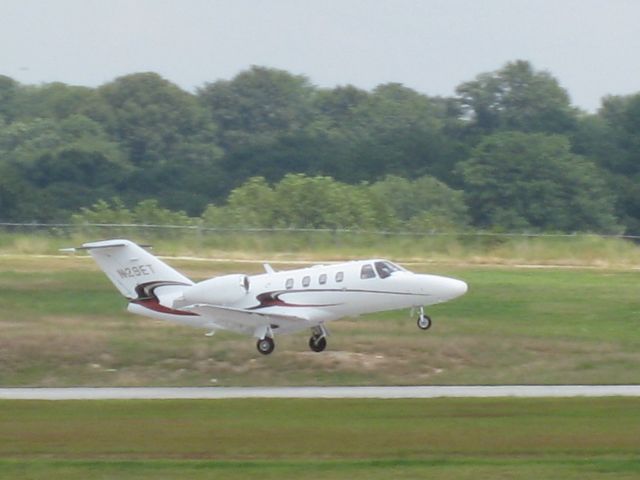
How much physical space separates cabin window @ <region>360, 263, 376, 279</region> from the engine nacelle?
2919 mm

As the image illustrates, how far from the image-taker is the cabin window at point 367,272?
35787mm

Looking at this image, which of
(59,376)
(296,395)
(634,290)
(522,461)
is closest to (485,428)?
(522,461)

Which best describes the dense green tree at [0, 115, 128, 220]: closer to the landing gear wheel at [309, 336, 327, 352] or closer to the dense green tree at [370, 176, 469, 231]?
the dense green tree at [370, 176, 469, 231]

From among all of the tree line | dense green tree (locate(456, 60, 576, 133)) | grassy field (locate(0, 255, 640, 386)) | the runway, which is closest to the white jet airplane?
grassy field (locate(0, 255, 640, 386))

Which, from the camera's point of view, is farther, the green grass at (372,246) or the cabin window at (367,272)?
the green grass at (372,246)

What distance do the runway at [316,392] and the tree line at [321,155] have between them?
3160cm

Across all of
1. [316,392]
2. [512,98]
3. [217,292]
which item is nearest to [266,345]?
[217,292]

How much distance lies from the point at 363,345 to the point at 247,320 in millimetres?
3648

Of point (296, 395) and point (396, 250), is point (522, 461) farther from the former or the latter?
point (396, 250)

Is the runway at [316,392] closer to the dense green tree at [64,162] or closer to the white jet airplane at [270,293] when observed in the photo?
the white jet airplane at [270,293]

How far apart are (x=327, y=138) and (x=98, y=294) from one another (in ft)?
219

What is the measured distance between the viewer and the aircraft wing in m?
35.2

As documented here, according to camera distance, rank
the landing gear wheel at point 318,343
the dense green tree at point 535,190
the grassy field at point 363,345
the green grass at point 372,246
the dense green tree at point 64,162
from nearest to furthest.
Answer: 1. the grassy field at point 363,345
2. the landing gear wheel at point 318,343
3. the green grass at point 372,246
4. the dense green tree at point 535,190
5. the dense green tree at point 64,162

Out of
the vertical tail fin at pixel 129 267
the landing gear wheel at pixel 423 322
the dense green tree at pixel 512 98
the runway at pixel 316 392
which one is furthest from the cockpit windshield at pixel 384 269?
the dense green tree at pixel 512 98
